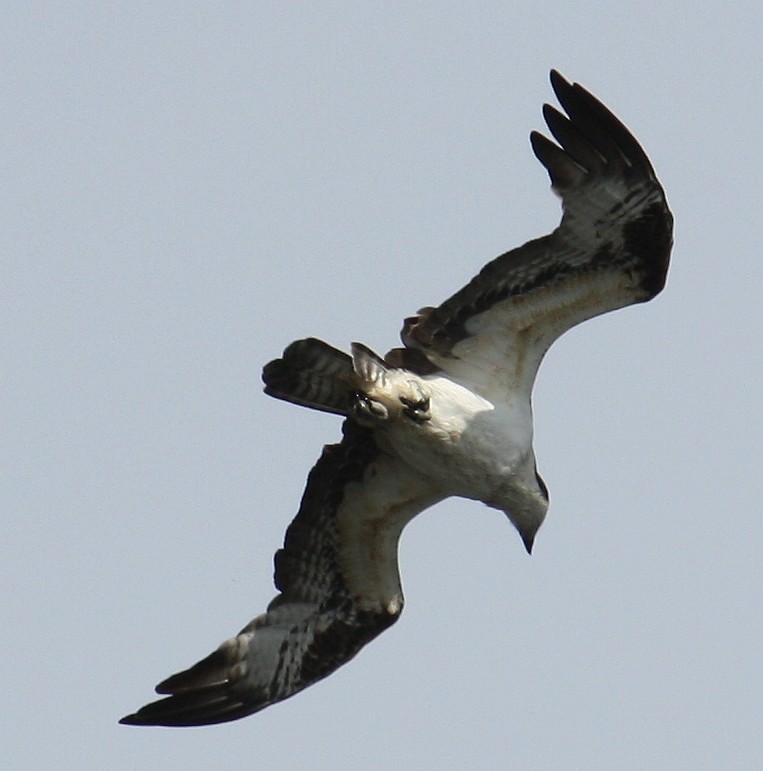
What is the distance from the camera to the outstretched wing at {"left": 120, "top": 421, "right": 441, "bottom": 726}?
12914 millimetres

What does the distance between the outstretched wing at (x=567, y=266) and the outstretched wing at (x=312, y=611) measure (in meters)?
1.09

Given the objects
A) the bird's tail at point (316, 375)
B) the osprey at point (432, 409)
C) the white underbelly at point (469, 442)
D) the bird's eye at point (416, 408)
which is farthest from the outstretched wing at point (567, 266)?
the bird's tail at point (316, 375)

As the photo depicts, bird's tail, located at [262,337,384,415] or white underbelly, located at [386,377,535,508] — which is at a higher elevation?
bird's tail, located at [262,337,384,415]

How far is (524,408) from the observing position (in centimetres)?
1240

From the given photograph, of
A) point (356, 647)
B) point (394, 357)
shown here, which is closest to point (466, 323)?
point (394, 357)

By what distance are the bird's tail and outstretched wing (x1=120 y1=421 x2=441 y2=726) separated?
1037 millimetres

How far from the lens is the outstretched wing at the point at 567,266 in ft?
38.2

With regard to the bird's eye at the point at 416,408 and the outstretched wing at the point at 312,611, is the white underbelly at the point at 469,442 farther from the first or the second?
the outstretched wing at the point at 312,611

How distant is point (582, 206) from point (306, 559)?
10.4ft

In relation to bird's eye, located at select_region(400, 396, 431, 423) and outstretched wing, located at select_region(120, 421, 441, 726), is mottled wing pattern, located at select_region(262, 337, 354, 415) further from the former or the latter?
outstretched wing, located at select_region(120, 421, 441, 726)

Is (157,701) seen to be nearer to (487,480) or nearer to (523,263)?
(487,480)

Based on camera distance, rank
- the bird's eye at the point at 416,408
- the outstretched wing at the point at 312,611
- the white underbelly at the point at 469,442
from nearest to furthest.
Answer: the bird's eye at the point at 416,408 < the white underbelly at the point at 469,442 < the outstretched wing at the point at 312,611

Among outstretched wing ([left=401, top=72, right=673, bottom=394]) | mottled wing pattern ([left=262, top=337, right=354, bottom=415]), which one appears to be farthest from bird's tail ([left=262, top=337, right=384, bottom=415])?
outstretched wing ([left=401, top=72, right=673, bottom=394])

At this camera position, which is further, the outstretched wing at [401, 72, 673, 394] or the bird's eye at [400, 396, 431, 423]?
the bird's eye at [400, 396, 431, 423]
